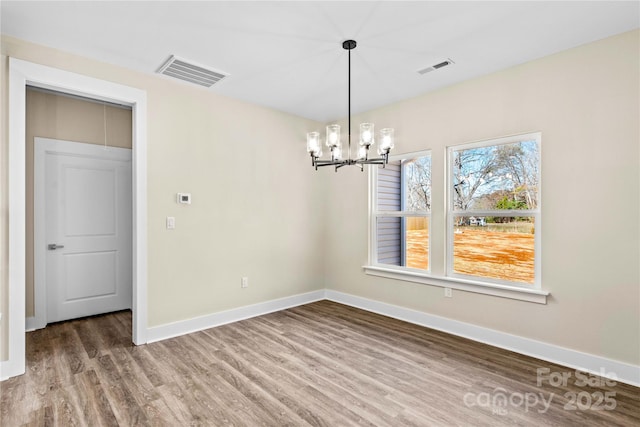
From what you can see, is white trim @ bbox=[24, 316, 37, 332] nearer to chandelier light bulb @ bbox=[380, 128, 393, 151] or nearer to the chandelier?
the chandelier

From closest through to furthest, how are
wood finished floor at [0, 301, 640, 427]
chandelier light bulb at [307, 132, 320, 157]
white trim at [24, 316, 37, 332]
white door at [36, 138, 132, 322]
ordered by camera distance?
wood finished floor at [0, 301, 640, 427]
chandelier light bulb at [307, 132, 320, 157]
white trim at [24, 316, 37, 332]
white door at [36, 138, 132, 322]

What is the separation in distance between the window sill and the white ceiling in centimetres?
212

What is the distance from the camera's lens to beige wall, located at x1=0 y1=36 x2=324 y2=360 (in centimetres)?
345

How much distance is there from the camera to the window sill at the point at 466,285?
10.2 feet

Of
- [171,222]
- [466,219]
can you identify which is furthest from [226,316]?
[466,219]

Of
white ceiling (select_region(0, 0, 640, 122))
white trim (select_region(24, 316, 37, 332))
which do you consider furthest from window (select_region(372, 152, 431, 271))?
white trim (select_region(24, 316, 37, 332))

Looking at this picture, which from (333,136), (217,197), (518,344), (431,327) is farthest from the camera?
(217,197)

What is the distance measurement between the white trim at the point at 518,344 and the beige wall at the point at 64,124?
395cm

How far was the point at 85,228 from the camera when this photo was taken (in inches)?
168

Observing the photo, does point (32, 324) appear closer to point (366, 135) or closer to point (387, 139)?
point (366, 135)

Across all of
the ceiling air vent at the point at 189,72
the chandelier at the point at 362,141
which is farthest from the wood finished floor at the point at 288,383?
the ceiling air vent at the point at 189,72

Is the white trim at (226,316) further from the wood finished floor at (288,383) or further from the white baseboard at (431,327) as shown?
the wood finished floor at (288,383)

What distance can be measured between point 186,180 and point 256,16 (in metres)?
1.93

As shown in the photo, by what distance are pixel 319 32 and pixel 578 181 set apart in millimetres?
2489
